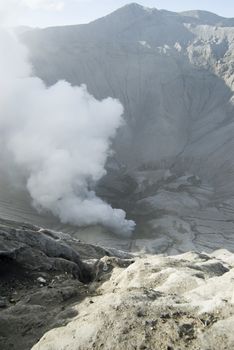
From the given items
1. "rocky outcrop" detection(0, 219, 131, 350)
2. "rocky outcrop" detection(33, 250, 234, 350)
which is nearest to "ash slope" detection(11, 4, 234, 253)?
"rocky outcrop" detection(0, 219, 131, 350)

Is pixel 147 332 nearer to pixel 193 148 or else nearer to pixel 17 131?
pixel 17 131

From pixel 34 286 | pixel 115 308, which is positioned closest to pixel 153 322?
pixel 115 308

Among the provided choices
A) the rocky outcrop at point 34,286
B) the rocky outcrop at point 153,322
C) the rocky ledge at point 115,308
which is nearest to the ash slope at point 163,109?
the rocky outcrop at point 34,286

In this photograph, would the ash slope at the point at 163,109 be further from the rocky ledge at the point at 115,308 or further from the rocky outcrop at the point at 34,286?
the rocky ledge at the point at 115,308

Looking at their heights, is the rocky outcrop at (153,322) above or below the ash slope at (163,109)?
below

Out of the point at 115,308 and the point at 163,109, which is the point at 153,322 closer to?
the point at 115,308

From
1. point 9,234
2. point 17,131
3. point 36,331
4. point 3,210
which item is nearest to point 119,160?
point 17,131

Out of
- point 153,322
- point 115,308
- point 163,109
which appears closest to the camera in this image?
point 153,322

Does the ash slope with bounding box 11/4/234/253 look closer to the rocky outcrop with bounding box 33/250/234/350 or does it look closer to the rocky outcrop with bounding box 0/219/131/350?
the rocky outcrop with bounding box 0/219/131/350

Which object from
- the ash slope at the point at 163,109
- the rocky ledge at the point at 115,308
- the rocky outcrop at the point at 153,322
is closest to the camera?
the rocky outcrop at the point at 153,322

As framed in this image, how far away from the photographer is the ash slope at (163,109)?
9331 centimetres

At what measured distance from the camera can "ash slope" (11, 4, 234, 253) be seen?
306 feet

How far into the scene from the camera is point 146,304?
38.4ft

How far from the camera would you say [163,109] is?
140000 mm
